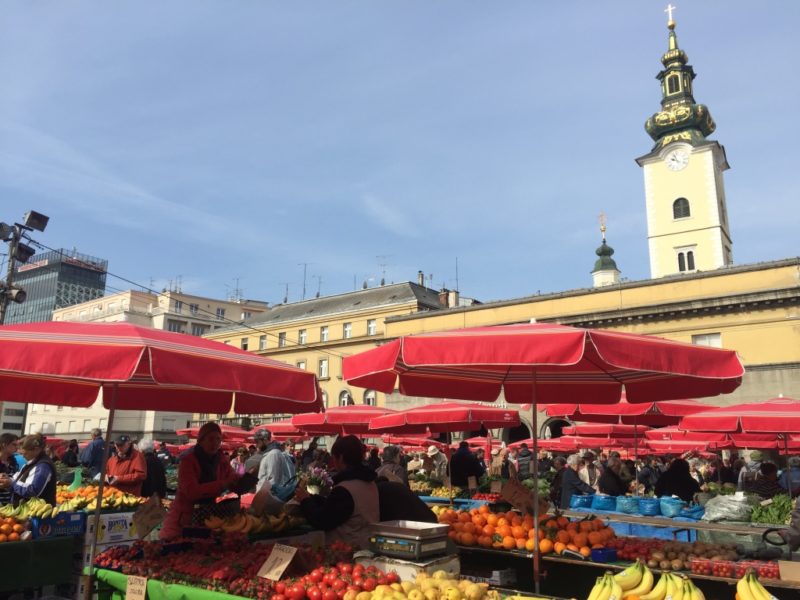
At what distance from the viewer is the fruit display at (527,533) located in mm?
5828

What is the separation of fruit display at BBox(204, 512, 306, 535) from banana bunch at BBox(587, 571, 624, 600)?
3148 millimetres

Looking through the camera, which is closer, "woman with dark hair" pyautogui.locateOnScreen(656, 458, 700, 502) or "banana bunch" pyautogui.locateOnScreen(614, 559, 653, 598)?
"banana bunch" pyautogui.locateOnScreen(614, 559, 653, 598)

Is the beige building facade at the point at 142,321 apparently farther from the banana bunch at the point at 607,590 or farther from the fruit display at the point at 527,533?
the banana bunch at the point at 607,590

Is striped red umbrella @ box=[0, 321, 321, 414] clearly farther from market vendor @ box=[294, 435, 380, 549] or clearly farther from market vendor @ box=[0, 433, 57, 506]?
market vendor @ box=[0, 433, 57, 506]

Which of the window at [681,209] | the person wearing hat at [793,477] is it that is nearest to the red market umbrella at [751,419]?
the person wearing hat at [793,477]

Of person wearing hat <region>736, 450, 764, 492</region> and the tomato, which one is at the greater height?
person wearing hat <region>736, 450, 764, 492</region>

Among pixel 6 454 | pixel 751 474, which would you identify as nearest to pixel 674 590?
pixel 6 454

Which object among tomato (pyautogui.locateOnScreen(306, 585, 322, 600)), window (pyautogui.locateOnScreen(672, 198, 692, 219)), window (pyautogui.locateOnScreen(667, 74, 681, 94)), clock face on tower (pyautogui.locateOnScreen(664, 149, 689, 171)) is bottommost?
tomato (pyautogui.locateOnScreen(306, 585, 322, 600))

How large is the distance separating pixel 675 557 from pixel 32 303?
114 meters

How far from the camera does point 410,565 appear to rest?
423cm

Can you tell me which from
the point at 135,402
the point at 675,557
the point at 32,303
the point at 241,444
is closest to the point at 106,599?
the point at 135,402

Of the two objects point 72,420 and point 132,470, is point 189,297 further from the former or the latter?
point 132,470

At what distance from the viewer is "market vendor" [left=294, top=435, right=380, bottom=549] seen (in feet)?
16.6

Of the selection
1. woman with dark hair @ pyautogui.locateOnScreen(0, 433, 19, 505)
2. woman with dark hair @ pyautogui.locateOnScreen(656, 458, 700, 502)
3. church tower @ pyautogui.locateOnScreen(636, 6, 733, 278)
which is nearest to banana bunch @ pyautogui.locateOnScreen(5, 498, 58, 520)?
woman with dark hair @ pyautogui.locateOnScreen(0, 433, 19, 505)
